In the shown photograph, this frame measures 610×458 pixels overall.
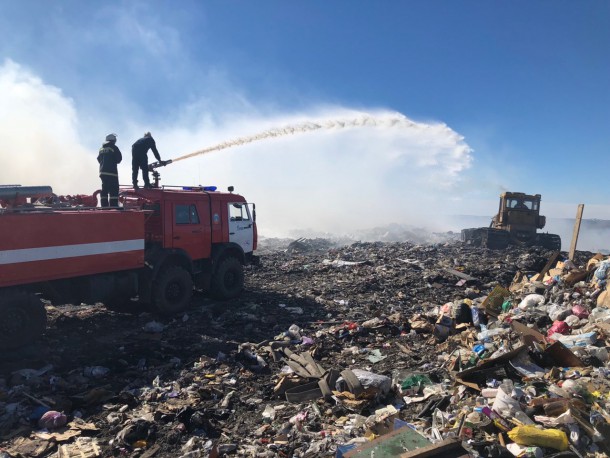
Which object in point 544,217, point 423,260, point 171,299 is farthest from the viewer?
point 544,217

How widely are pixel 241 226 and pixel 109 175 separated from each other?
3.90 meters

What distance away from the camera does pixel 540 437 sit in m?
3.88

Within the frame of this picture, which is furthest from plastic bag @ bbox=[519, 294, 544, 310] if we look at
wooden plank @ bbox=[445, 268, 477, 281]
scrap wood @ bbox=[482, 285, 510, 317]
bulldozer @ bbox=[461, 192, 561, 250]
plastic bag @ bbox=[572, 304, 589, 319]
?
bulldozer @ bbox=[461, 192, 561, 250]

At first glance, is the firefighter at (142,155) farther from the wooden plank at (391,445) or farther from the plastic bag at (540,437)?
the plastic bag at (540,437)

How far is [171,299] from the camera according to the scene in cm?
988

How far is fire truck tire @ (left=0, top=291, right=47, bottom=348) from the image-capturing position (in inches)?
268

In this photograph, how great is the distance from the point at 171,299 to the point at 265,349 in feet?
11.3

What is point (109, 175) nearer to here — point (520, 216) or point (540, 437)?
point (540, 437)

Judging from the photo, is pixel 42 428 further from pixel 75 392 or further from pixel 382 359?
pixel 382 359

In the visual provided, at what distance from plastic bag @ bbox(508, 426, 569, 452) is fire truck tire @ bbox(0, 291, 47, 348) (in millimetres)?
7437

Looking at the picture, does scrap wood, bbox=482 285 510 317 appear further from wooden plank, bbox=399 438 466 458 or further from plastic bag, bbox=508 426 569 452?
wooden plank, bbox=399 438 466 458

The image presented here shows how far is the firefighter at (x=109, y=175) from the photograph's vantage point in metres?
9.79

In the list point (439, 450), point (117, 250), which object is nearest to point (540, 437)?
point (439, 450)

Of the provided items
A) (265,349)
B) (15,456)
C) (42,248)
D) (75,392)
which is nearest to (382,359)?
(265,349)
